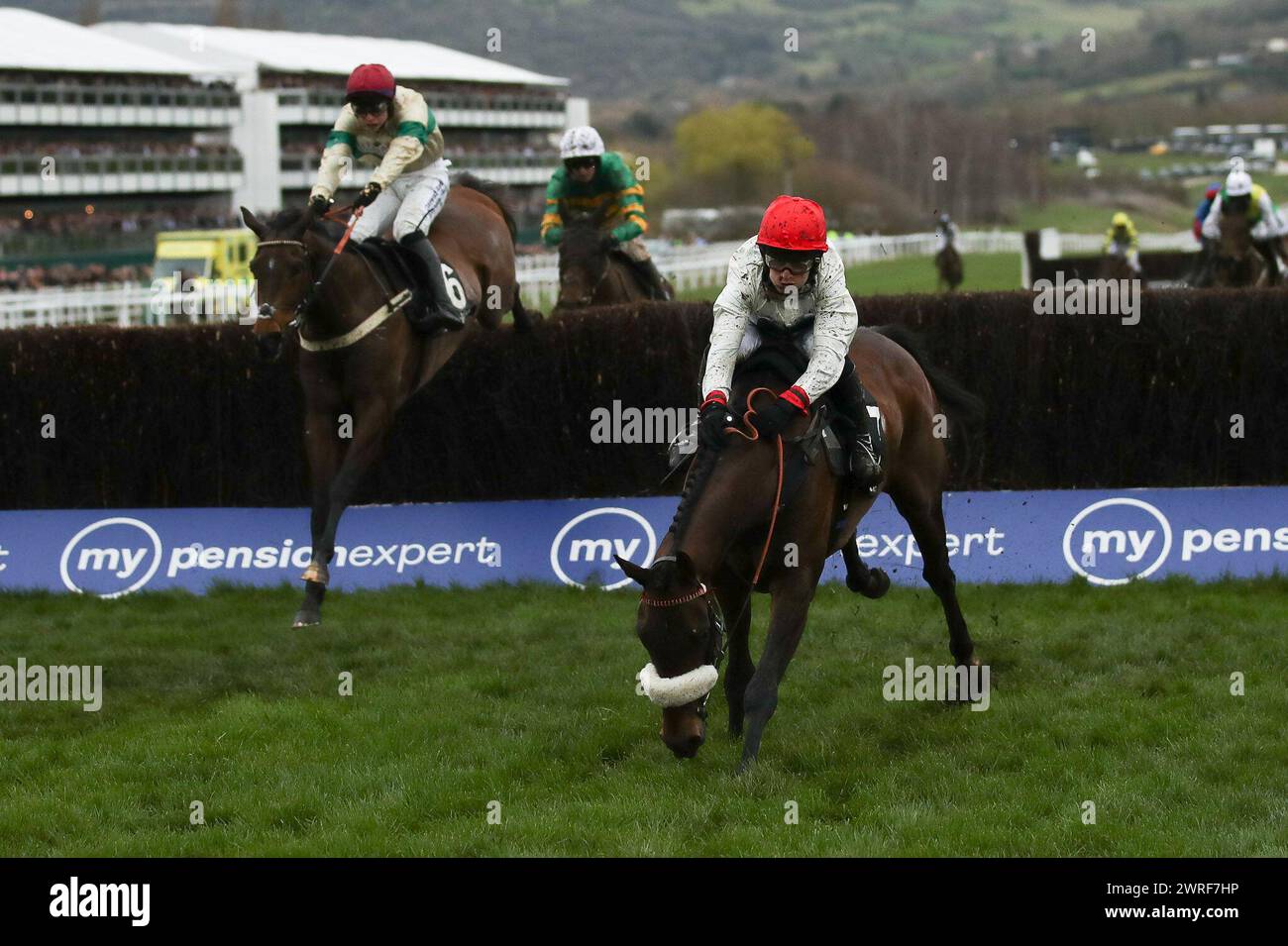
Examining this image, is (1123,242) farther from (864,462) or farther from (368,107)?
(864,462)

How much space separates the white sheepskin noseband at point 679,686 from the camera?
215 inches

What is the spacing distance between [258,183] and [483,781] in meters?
61.5

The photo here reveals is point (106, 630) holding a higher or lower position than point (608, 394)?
lower

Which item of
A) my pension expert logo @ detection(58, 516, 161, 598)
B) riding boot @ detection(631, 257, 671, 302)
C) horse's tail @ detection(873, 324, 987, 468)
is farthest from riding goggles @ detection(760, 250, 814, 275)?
riding boot @ detection(631, 257, 671, 302)

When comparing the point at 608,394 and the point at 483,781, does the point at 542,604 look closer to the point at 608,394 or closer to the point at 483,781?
the point at 608,394

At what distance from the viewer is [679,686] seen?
546 cm

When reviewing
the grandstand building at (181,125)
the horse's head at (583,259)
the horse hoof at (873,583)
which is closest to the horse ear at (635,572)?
the horse hoof at (873,583)

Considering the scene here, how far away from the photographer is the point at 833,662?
7.70 m

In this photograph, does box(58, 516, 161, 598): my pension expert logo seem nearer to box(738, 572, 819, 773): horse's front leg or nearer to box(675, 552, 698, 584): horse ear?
box(738, 572, 819, 773): horse's front leg

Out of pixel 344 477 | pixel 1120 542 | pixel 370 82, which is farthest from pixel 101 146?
pixel 1120 542

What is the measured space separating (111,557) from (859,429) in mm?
5105

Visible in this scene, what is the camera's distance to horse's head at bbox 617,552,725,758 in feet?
18.0

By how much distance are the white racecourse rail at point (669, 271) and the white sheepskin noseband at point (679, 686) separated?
15.8 meters

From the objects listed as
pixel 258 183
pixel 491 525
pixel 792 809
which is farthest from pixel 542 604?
pixel 258 183
